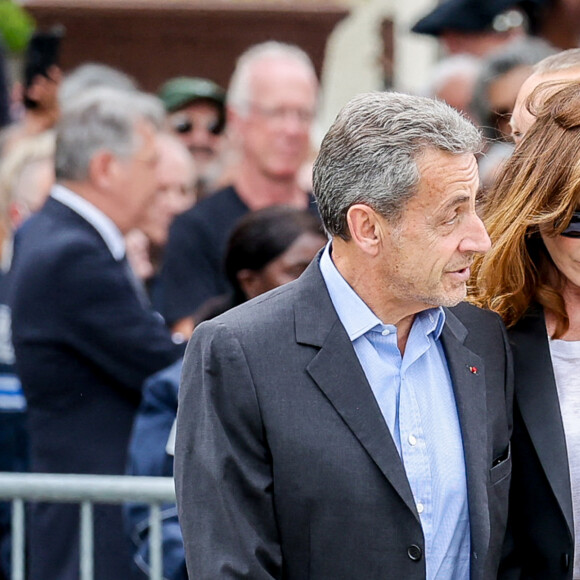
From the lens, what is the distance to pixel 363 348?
2.54m

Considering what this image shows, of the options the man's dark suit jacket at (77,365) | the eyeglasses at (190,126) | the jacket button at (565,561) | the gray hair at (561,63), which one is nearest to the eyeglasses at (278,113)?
the man's dark suit jacket at (77,365)

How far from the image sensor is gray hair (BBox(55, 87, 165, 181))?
462 centimetres

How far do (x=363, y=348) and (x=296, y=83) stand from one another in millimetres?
3173

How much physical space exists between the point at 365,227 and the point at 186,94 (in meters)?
4.75

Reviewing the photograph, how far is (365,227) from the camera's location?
A: 2482 mm

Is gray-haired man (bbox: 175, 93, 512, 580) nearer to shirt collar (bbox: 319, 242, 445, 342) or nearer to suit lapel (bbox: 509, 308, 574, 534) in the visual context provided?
shirt collar (bbox: 319, 242, 445, 342)

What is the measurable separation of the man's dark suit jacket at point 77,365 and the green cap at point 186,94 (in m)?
2.86

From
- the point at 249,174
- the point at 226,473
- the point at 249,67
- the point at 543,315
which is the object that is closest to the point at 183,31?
the point at 249,67

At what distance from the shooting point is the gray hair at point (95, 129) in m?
4.62

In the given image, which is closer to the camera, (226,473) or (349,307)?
(226,473)

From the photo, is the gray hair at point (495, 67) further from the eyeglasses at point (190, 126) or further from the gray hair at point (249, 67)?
the eyeglasses at point (190, 126)

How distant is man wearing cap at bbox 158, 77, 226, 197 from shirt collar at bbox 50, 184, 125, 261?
2546 millimetres

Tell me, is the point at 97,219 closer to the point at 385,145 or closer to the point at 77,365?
the point at 77,365

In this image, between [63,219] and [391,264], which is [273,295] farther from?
[63,219]
